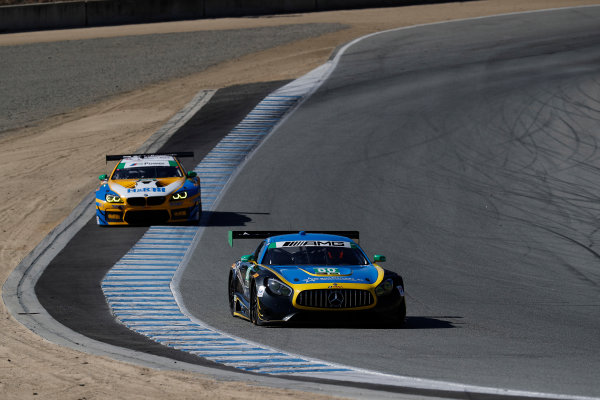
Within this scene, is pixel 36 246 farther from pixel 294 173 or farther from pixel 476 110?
pixel 476 110

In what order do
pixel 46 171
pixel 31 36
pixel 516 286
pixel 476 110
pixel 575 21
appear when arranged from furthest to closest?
pixel 31 36 < pixel 575 21 < pixel 476 110 < pixel 46 171 < pixel 516 286

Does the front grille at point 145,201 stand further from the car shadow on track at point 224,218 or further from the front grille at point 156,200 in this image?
the car shadow on track at point 224,218

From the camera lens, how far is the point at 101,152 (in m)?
31.7

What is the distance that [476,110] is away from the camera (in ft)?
108

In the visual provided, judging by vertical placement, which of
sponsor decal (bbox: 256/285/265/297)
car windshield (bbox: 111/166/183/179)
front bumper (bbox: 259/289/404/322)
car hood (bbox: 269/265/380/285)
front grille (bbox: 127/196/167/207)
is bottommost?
front grille (bbox: 127/196/167/207)

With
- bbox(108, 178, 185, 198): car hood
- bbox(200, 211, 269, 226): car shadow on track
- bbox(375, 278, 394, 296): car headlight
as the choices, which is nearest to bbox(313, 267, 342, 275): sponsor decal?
bbox(375, 278, 394, 296): car headlight

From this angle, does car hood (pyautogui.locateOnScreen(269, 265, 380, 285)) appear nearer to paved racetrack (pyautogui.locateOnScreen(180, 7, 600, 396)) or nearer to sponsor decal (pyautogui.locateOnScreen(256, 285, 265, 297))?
sponsor decal (pyautogui.locateOnScreen(256, 285, 265, 297))

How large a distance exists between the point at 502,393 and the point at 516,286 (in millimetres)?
8398

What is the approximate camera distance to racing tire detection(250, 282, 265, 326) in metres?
13.3

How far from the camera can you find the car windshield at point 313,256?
14.3 meters

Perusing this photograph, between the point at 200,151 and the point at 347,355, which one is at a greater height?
the point at 347,355

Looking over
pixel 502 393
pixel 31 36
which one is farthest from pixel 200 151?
pixel 31 36

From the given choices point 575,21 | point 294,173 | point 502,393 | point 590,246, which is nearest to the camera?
point 502,393

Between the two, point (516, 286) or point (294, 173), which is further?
point (294, 173)
